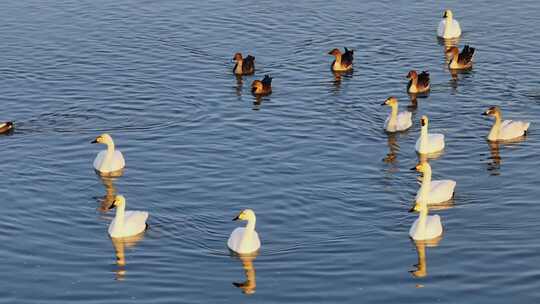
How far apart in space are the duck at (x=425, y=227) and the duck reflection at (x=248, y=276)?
15.3 ft

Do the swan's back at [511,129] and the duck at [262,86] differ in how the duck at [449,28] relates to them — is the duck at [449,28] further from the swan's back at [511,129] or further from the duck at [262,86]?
the swan's back at [511,129]

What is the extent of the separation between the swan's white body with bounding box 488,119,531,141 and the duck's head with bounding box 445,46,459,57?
9139mm

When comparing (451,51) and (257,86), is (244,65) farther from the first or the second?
(451,51)

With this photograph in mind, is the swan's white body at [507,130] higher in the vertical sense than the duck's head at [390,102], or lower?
lower

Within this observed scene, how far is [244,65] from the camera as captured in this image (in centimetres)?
5375

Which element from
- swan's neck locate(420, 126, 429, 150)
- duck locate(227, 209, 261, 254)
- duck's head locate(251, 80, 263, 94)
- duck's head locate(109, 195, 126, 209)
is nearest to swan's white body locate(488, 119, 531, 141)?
swan's neck locate(420, 126, 429, 150)

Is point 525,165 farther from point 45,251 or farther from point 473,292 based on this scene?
point 45,251

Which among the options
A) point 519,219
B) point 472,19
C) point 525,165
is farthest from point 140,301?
point 472,19

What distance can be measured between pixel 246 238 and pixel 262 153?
8.88 m

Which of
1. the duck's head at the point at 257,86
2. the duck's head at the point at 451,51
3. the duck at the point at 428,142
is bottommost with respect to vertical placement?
the duck at the point at 428,142

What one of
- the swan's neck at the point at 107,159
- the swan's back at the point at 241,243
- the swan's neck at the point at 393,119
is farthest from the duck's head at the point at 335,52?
the swan's back at the point at 241,243

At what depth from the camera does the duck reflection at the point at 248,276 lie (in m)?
34.9

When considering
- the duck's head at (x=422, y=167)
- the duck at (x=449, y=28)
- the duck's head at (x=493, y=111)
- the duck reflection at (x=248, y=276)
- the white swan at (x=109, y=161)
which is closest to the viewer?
the duck reflection at (x=248, y=276)

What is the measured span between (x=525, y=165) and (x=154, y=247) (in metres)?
13.3
